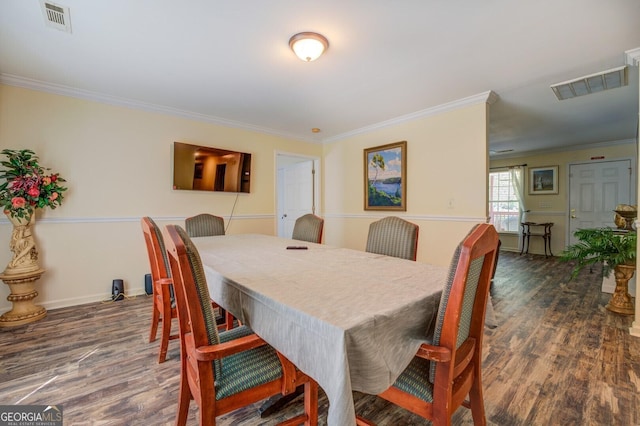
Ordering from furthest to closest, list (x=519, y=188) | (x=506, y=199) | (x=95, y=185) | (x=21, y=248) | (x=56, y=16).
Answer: (x=506, y=199) < (x=519, y=188) < (x=95, y=185) < (x=21, y=248) < (x=56, y=16)

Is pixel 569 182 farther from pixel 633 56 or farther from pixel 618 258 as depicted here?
pixel 633 56

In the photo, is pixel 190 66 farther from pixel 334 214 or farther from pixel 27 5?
pixel 334 214

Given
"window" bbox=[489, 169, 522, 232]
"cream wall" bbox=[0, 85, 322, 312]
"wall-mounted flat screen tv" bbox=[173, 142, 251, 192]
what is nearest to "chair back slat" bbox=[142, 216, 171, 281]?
"cream wall" bbox=[0, 85, 322, 312]

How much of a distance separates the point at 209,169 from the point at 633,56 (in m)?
4.48

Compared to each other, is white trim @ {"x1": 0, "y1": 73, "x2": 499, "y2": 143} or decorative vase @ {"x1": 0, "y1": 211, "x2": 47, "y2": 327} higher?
white trim @ {"x1": 0, "y1": 73, "x2": 499, "y2": 143}

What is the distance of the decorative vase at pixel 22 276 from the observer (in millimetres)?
2558

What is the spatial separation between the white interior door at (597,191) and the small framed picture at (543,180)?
0.26 m

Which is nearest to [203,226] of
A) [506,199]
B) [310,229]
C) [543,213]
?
[310,229]

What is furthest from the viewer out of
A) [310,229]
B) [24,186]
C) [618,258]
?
[310,229]

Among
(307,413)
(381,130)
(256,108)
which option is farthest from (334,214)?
(307,413)

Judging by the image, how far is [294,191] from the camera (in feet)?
18.4

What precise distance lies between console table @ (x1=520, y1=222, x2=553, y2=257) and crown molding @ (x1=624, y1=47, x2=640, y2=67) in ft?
14.2

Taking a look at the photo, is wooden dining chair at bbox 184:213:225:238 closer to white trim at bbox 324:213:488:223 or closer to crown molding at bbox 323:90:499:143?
white trim at bbox 324:213:488:223

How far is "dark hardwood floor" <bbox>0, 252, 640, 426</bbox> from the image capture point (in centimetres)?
149
